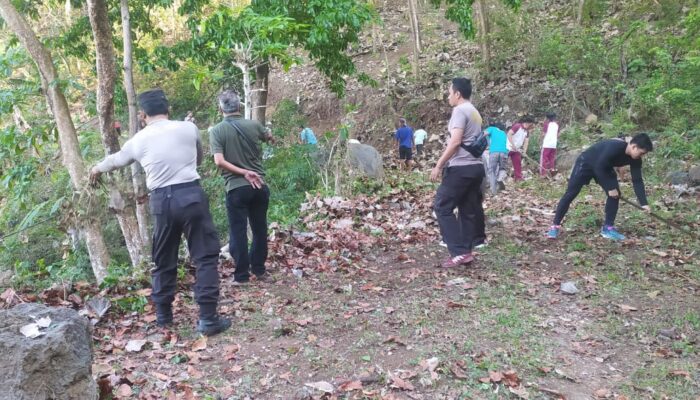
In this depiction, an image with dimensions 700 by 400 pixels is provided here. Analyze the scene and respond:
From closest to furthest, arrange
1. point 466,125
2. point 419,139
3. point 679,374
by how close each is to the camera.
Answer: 1. point 679,374
2. point 466,125
3. point 419,139

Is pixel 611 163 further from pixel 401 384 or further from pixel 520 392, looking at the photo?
pixel 401 384

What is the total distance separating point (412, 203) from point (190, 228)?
593cm

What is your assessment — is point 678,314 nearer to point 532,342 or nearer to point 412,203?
point 532,342

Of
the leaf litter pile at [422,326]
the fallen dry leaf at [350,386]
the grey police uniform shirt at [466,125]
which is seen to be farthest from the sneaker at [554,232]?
the fallen dry leaf at [350,386]

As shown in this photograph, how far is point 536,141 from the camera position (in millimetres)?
15812

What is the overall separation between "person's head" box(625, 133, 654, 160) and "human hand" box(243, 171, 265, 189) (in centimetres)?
456

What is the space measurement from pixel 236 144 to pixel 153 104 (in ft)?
3.82

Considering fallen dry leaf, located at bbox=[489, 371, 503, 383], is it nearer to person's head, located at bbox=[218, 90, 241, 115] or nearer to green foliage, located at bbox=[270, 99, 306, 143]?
person's head, located at bbox=[218, 90, 241, 115]

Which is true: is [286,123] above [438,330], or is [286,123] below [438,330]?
above

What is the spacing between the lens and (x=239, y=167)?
211 inches

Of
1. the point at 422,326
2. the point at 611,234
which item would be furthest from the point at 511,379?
the point at 611,234

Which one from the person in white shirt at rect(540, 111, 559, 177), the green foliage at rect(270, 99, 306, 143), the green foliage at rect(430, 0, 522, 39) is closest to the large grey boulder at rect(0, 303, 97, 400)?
the green foliage at rect(430, 0, 522, 39)

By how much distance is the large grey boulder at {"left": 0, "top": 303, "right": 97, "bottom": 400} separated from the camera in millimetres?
2871

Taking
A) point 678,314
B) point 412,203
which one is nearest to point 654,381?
point 678,314
